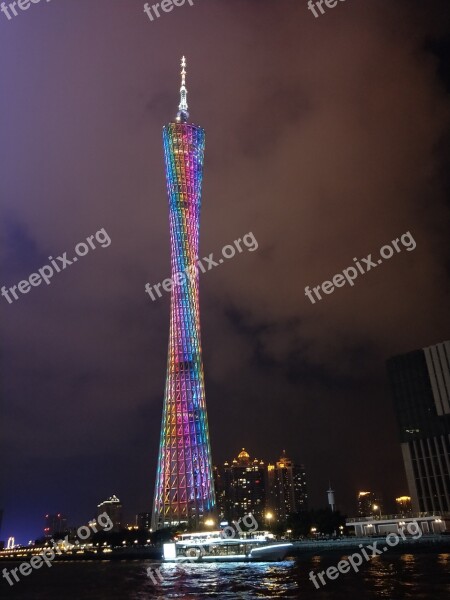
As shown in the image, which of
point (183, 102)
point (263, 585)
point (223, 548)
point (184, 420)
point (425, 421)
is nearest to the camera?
point (263, 585)

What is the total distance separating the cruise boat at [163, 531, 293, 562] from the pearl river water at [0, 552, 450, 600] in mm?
6695

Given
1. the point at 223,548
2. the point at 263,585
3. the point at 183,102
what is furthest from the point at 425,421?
the point at 183,102

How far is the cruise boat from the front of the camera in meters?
68.5

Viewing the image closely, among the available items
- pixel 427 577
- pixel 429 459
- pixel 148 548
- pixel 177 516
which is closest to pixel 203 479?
pixel 177 516

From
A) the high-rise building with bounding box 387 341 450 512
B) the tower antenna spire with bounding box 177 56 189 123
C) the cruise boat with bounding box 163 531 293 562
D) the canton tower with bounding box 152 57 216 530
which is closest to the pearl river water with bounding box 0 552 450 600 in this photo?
the cruise boat with bounding box 163 531 293 562

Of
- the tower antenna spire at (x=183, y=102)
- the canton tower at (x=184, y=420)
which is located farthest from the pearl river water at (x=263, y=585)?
the tower antenna spire at (x=183, y=102)

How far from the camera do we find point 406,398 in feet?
305

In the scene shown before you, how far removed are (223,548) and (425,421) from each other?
121 feet

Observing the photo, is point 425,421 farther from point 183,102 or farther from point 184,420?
point 183,102

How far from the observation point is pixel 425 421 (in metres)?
89.9

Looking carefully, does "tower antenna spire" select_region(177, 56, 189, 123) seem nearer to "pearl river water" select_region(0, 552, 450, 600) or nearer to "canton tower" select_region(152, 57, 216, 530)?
"canton tower" select_region(152, 57, 216, 530)

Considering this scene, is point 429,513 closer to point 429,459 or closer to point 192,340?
point 429,459

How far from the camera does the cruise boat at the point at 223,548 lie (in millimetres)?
68500

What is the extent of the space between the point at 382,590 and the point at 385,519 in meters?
56.2
